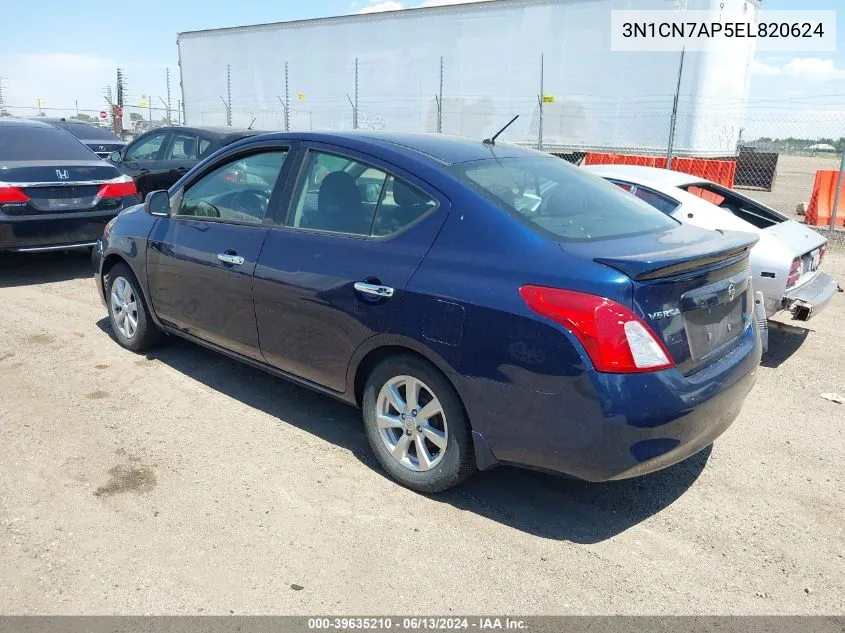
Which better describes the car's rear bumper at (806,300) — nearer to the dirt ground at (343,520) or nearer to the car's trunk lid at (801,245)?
the car's trunk lid at (801,245)

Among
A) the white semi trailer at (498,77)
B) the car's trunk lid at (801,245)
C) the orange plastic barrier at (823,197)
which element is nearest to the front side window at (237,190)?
the car's trunk lid at (801,245)

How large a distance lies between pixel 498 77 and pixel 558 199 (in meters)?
14.2

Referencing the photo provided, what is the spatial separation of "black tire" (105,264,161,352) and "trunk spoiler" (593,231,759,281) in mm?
3458

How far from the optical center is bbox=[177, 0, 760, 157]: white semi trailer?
46.9ft

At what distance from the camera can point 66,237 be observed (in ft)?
23.3

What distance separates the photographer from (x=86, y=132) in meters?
15.8

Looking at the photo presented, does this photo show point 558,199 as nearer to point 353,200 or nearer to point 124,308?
point 353,200

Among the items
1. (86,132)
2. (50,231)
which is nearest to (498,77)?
(86,132)

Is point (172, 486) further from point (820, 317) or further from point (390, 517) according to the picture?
point (820, 317)

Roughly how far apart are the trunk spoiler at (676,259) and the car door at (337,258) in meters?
0.86

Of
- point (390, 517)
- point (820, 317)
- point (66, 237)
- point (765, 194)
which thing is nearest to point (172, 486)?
point (390, 517)

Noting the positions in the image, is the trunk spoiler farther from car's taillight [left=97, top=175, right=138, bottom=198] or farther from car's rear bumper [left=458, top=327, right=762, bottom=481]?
car's taillight [left=97, top=175, right=138, bottom=198]

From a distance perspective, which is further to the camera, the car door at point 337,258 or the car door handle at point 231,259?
the car door handle at point 231,259

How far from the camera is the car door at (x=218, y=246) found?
12.7 ft
